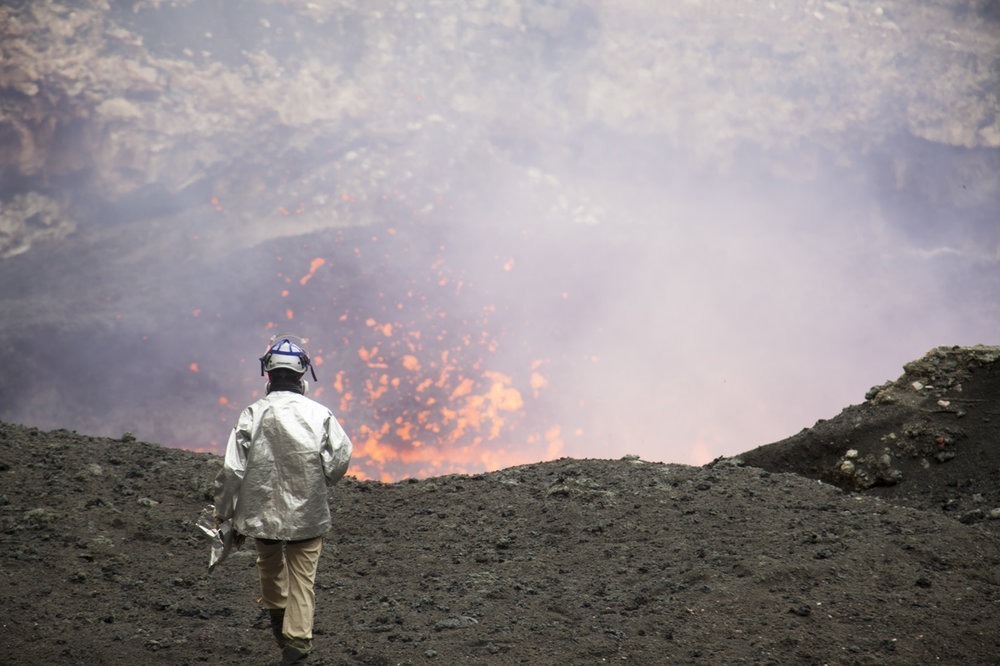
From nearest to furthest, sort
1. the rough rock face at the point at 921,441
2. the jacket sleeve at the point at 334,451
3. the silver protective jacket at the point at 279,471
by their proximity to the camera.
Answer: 1. the silver protective jacket at the point at 279,471
2. the jacket sleeve at the point at 334,451
3. the rough rock face at the point at 921,441

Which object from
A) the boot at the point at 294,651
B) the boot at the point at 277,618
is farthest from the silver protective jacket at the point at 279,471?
the boot at the point at 294,651

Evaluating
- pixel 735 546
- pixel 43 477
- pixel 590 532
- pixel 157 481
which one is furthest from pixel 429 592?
pixel 43 477

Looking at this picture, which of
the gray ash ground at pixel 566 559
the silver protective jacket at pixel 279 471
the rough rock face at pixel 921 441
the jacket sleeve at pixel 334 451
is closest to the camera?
the silver protective jacket at pixel 279 471

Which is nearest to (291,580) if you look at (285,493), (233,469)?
(285,493)

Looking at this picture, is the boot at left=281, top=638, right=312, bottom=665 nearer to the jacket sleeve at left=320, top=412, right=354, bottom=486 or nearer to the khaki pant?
the khaki pant

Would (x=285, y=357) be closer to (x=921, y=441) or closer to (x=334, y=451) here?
(x=334, y=451)

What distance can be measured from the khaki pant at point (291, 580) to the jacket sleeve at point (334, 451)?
1.69 ft

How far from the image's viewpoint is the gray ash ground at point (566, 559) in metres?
7.33

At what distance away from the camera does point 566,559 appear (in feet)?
31.9

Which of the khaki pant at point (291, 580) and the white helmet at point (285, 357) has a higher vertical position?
the white helmet at point (285, 357)

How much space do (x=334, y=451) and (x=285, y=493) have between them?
47 cm

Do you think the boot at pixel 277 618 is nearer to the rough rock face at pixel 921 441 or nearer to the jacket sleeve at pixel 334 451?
the jacket sleeve at pixel 334 451

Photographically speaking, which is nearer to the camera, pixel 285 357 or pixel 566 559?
pixel 285 357

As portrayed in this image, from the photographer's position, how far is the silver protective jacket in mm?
6586
